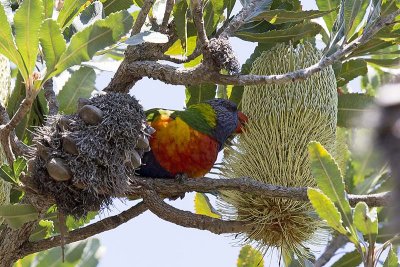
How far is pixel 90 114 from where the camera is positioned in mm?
2062

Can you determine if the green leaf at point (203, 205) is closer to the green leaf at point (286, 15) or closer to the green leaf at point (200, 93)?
the green leaf at point (200, 93)

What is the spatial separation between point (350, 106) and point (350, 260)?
86cm

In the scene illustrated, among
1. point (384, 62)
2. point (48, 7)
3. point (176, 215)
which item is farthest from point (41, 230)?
point (384, 62)

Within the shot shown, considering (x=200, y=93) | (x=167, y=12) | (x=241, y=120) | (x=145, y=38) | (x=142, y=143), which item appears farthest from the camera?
(x=200, y=93)

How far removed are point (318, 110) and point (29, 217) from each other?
1413 millimetres

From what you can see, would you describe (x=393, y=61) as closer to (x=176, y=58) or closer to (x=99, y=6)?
(x=176, y=58)

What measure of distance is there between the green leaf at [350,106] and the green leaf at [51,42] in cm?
163

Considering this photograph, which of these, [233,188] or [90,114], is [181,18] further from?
[233,188]

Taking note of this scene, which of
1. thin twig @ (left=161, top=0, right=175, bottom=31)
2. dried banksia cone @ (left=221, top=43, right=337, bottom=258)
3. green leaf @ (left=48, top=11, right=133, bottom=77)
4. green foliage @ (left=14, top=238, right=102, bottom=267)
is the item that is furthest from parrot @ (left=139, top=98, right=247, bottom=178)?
green leaf @ (left=48, top=11, right=133, bottom=77)

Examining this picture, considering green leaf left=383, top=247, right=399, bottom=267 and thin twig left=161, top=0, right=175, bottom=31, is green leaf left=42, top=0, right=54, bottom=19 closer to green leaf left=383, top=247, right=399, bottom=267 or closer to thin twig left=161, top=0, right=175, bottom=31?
thin twig left=161, top=0, right=175, bottom=31

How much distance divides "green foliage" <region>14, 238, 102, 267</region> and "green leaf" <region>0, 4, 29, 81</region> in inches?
45.6

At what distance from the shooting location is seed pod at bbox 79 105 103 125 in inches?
81.2

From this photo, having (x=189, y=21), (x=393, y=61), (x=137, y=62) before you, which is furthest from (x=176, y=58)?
(x=393, y=61)

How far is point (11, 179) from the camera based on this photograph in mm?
1860
